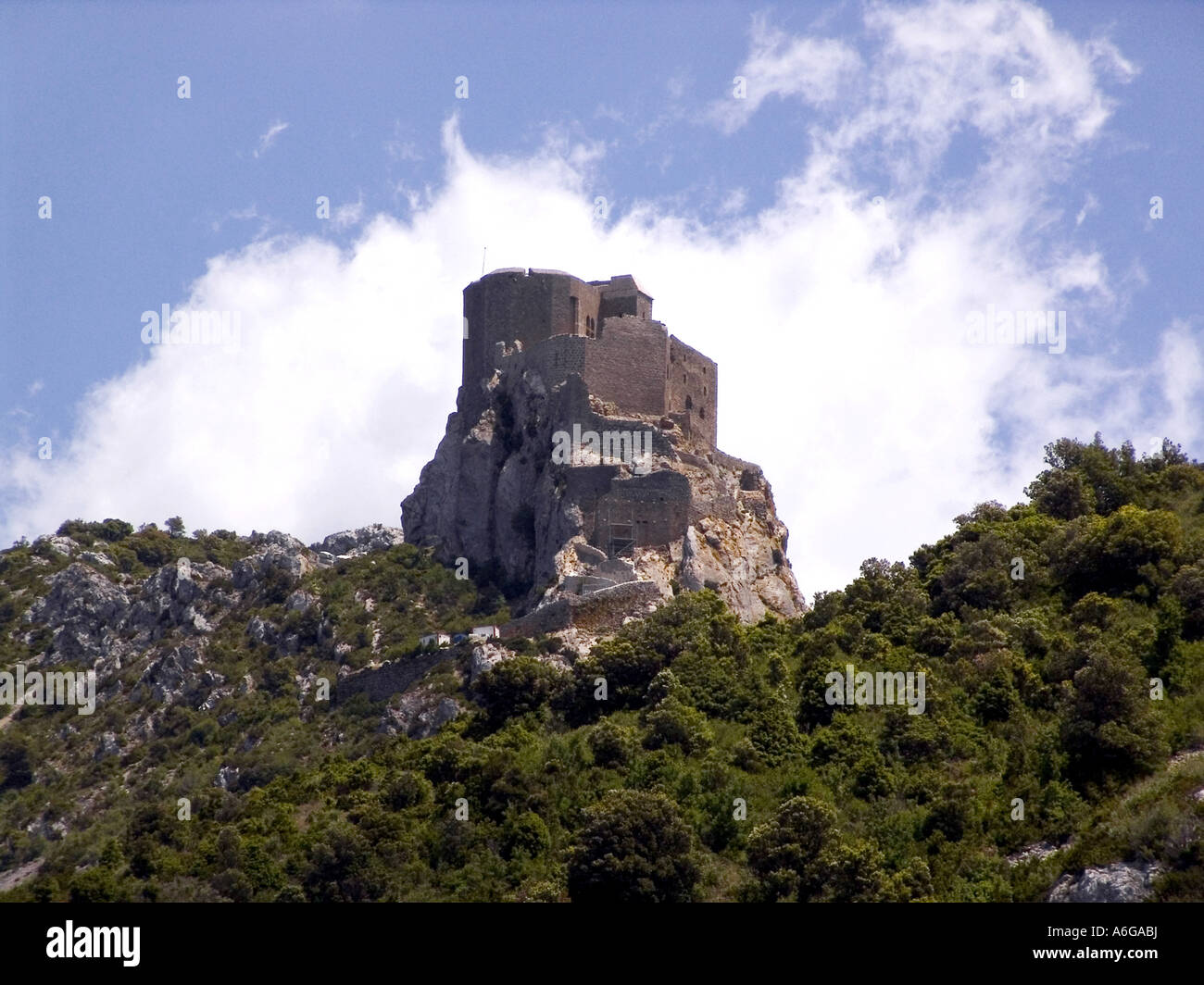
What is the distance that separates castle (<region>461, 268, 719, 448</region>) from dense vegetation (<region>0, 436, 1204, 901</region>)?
14.7 meters

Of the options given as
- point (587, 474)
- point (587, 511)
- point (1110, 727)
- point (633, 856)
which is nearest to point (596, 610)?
point (587, 511)

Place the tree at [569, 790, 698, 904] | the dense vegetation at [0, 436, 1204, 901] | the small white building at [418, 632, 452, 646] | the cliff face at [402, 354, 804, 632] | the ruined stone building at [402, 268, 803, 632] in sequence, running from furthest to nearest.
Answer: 1. the ruined stone building at [402, 268, 803, 632]
2. the small white building at [418, 632, 452, 646]
3. the cliff face at [402, 354, 804, 632]
4. the tree at [569, 790, 698, 904]
5. the dense vegetation at [0, 436, 1204, 901]

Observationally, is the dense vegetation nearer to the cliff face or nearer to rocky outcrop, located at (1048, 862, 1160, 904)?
rocky outcrop, located at (1048, 862, 1160, 904)

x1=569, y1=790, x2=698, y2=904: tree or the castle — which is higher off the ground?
the castle

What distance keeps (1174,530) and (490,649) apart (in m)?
22.9

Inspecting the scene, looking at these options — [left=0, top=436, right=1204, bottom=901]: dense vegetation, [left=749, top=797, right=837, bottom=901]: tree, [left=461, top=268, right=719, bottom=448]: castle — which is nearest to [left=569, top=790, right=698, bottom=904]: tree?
[left=0, top=436, right=1204, bottom=901]: dense vegetation

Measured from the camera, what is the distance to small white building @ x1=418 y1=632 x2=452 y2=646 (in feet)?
205

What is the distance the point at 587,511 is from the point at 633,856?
29649 millimetres

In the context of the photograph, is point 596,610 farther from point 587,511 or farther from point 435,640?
point 435,640

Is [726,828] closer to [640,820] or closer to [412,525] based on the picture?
[640,820]

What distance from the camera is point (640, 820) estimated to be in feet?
117

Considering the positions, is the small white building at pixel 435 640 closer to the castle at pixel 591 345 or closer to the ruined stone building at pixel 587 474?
the ruined stone building at pixel 587 474

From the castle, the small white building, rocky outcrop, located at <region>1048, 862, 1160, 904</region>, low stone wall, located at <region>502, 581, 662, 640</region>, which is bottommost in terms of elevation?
rocky outcrop, located at <region>1048, 862, 1160, 904</region>
